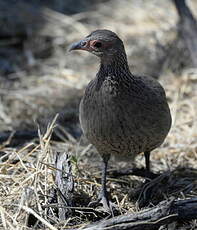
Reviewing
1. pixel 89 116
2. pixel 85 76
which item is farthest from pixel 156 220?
pixel 85 76

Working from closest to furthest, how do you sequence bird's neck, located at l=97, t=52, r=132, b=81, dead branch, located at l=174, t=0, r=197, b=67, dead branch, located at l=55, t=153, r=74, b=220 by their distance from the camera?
dead branch, located at l=55, t=153, r=74, b=220, bird's neck, located at l=97, t=52, r=132, b=81, dead branch, located at l=174, t=0, r=197, b=67

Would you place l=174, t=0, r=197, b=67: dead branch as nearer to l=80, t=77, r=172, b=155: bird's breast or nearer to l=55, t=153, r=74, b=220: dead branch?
l=80, t=77, r=172, b=155: bird's breast

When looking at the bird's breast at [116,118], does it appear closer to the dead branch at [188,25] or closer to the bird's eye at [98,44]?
the bird's eye at [98,44]

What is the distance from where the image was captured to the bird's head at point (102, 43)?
385 centimetres

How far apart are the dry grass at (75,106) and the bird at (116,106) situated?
17.3 inches

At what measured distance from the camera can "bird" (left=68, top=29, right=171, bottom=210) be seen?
3.88m

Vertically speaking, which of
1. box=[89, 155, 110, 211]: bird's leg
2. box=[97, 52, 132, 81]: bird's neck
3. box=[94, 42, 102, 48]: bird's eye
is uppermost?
box=[94, 42, 102, 48]: bird's eye

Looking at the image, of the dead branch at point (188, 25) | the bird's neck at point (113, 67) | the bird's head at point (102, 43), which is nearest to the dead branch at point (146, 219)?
the bird's neck at point (113, 67)

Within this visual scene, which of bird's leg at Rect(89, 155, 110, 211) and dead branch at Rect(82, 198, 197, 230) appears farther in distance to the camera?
bird's leg at Rect(89, 155, 110, 211)

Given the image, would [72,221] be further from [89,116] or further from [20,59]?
[20,59]

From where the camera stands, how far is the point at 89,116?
3.98 m

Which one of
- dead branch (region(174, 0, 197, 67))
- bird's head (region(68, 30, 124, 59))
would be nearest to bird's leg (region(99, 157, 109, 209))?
bird's head (region(68, 30, 124, 59))

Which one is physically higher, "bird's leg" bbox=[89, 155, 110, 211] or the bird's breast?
the bird's breast

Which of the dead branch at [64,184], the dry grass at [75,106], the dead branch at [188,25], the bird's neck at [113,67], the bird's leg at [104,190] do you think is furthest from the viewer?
the dead branch at [188,25]
